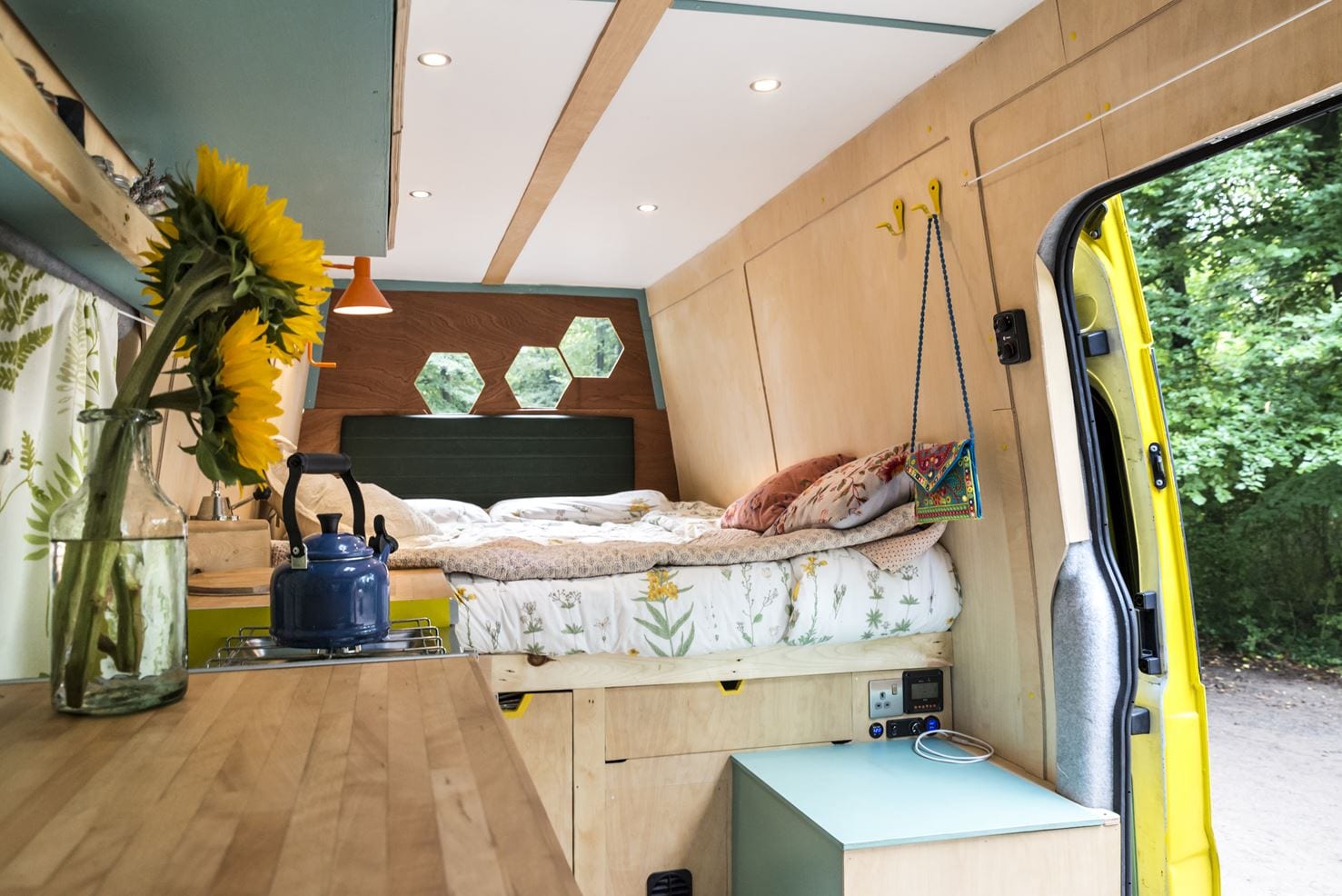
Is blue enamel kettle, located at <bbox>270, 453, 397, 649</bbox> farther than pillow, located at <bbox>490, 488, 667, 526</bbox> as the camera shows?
No

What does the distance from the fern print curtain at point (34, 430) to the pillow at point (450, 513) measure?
138 inches

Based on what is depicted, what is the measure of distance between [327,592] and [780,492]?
91.5 inches

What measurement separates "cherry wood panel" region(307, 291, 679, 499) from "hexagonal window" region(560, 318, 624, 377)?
1.4 inches

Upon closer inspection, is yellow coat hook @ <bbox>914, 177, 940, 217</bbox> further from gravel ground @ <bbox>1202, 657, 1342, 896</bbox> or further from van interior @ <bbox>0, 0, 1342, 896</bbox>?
gravel ground @ <bbox>1202, 657, 1342, 896</bbox>

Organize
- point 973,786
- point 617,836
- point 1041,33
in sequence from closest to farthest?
1. point 1041,33
2. point 973,786
3. point 617,836

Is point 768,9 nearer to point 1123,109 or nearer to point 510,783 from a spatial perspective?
point 1123,109

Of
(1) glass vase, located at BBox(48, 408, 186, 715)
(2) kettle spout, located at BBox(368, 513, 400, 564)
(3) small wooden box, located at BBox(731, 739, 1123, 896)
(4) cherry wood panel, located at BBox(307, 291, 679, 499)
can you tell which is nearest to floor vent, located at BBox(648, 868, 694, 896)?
(3) small wooden box, located at BBox(731, 739, 1123, 896)

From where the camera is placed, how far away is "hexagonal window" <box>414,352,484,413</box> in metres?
5.56

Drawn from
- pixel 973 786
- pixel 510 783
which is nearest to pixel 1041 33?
pixel 973 786

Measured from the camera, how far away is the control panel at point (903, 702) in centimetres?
280

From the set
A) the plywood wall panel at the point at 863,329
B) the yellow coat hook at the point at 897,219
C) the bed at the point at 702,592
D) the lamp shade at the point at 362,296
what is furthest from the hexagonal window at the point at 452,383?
the yellow coat hook at the point at 897,219

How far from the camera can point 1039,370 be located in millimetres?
2314

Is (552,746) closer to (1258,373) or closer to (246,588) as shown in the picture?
(246,588)

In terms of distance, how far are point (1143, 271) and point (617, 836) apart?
16.5 feet
